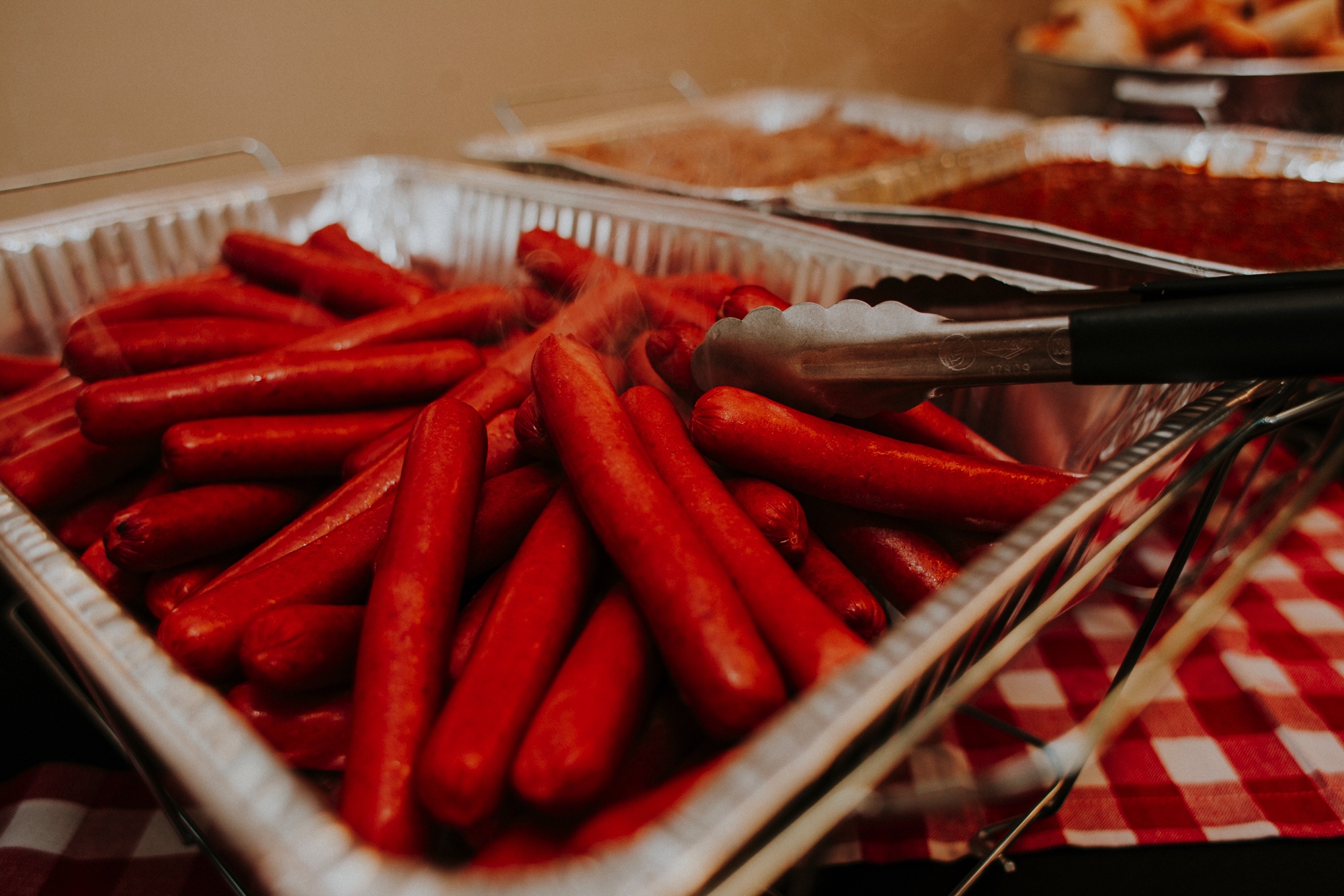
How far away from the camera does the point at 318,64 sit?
3.01 metres

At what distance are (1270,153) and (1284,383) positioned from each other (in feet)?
9.12

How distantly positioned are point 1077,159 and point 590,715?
142 inches

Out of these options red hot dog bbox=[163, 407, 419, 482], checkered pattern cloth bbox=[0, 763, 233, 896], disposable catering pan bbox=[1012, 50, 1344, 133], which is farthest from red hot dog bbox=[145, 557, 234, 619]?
disposable catering pan bbox=[1012, 50, 1344, 133]

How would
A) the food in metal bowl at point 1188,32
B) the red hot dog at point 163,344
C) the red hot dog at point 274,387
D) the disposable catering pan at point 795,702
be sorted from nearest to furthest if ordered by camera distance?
the disposable catering pan at point 795,702 < the red hot dog at point 274,387 < the red hot dog at point 163,344 < the food in metal bowl at point 1188,32

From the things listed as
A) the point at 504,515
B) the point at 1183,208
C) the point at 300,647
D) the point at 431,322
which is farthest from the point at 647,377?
the point at 1183,208

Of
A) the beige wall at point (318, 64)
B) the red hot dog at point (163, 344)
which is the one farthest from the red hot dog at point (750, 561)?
the beige wall at point (318, 64)

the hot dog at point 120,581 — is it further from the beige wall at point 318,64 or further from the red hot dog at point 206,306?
the beige wall at point 318,64

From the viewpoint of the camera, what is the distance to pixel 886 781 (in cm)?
80

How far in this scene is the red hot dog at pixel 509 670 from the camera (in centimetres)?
70

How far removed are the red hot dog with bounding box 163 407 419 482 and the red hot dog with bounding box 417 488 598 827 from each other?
493 millimetres

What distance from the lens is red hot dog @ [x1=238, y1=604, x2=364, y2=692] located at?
2.84 ft

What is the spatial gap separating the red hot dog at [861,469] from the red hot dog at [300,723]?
23.1 inches

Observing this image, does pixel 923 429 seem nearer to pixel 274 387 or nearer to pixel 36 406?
pixel 274 387

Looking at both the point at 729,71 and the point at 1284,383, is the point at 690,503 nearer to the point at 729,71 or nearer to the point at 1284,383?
the point at 1284,383
